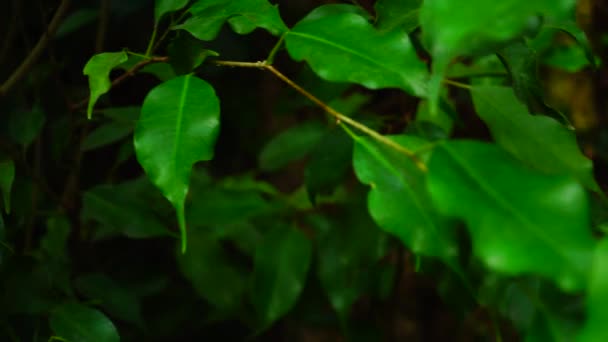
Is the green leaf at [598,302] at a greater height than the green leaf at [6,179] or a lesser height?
greater

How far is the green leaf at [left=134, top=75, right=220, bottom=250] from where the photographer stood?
Result: 1.76ft

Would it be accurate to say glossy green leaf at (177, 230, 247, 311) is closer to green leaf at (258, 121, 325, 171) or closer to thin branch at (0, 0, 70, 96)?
green leaf at (258, 121, 325, 171)

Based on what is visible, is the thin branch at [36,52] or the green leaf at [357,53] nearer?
the green leaf at [357,53]

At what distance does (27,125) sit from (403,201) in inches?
26.4

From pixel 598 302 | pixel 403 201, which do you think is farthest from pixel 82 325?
pixel 598 302

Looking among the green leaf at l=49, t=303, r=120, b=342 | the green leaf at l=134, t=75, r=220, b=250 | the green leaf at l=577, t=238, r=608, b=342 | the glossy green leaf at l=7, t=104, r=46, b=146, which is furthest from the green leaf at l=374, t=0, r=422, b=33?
the glossy green leaf at l=7, t=104, r=46, b=146

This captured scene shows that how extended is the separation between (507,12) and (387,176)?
17 centimetres

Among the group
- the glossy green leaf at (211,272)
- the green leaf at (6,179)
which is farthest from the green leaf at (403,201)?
the glossy green leaf at (211,272)

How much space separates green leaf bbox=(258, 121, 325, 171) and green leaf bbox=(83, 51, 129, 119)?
2.10ft

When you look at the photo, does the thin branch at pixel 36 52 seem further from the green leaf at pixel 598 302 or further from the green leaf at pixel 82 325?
the green leaf at pixel 598 302

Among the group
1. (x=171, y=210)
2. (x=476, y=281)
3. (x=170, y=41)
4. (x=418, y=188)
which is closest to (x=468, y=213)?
(x=418, y=188)

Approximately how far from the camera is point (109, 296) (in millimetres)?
979

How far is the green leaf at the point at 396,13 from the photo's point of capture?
0.65m

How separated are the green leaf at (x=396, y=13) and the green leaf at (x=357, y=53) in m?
0.07
